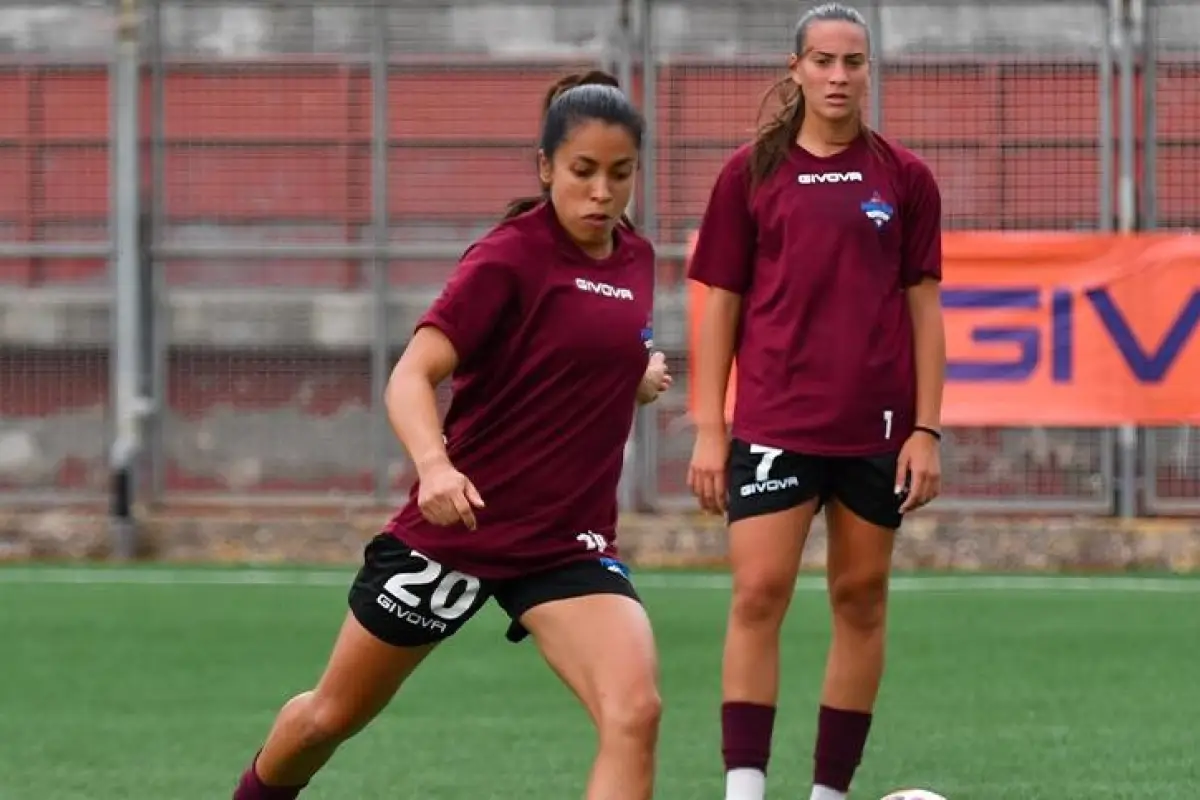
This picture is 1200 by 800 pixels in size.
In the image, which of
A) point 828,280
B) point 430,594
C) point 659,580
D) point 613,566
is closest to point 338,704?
point 430,594

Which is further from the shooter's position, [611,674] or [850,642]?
[850,642]

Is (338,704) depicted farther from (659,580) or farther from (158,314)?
(158,314)

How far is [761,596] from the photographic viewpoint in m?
6.48

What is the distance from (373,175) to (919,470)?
8.73 metres

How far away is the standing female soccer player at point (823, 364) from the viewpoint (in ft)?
21.2

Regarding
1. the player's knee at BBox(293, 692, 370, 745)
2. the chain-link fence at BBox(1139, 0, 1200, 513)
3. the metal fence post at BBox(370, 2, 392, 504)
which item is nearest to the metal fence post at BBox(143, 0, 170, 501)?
the metal fence post at BBox(370, 2, 392, 504)

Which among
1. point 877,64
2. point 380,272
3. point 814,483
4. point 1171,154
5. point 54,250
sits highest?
point 877,64

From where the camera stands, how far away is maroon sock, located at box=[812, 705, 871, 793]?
6.59 m

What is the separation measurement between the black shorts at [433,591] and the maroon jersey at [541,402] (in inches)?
1.1

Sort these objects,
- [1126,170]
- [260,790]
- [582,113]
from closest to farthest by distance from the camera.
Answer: [582,113], [260,790], [1126,170]

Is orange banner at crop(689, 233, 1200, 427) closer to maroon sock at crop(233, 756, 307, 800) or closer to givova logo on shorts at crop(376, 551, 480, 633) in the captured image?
maroon sock at crop(233, 756, 307, 800)

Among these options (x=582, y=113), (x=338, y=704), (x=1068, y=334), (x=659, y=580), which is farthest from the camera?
(x=1068, y=334)

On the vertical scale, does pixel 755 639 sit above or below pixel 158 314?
below

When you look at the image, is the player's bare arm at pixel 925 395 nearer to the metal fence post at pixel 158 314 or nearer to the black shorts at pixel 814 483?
the black shorts at pixel 814 483
